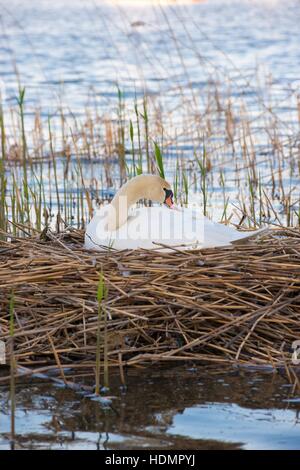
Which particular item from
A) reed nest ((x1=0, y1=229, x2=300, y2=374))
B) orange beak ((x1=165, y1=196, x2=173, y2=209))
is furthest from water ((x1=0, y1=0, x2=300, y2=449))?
orange beak ((x1=165, y1=196, x2=173, y2=209))

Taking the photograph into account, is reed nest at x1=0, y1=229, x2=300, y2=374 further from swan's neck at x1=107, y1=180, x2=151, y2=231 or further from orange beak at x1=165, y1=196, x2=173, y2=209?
orange beak at x1=165, y1=196, x2=173, y2=209

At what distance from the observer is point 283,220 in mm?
8250

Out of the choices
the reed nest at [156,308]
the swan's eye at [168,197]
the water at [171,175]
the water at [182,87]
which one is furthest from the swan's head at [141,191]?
the water at [182,87]

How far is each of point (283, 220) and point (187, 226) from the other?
10.2 feet

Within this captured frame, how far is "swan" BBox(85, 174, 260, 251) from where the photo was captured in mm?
5258

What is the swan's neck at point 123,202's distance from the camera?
5.40 m

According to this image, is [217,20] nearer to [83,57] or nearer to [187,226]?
[83,57]

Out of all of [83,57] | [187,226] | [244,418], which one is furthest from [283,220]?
[83,57]

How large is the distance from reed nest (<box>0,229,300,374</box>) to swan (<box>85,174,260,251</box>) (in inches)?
7.2

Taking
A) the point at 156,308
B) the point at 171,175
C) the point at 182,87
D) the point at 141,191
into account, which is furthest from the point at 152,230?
the point at 182,87

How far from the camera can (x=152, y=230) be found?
5.28 m

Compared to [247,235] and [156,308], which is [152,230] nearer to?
[247,235]

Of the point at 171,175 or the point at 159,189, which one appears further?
the point at 171,175

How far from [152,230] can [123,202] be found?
340mm
